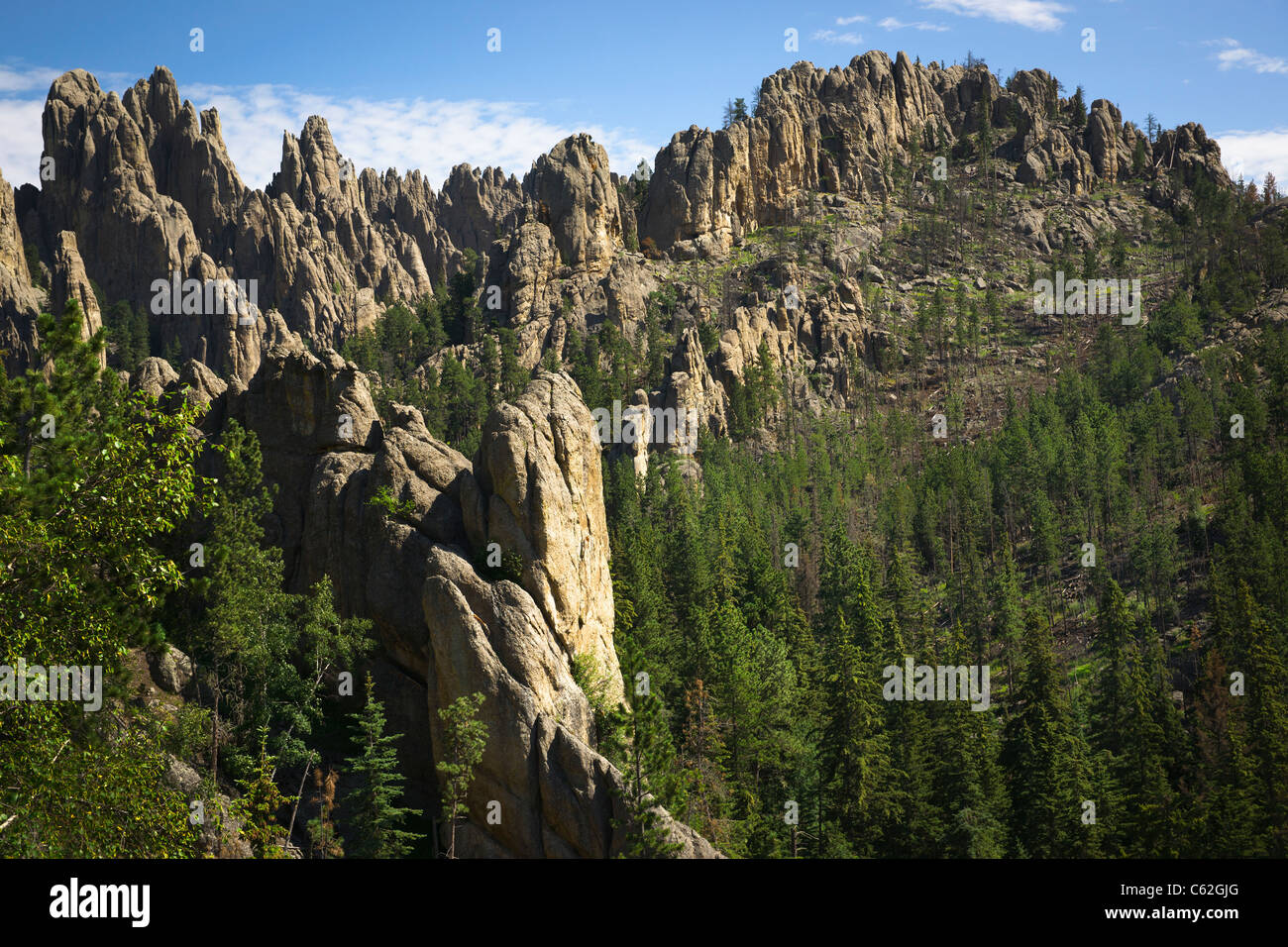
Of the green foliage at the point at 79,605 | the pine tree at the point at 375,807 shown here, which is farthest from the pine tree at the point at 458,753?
the green foliage at the point at 79,605

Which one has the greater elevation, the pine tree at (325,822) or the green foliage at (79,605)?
the green foliage at (79,605)

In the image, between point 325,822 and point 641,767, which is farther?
point 641,767

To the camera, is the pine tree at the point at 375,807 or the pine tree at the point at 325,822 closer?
the pine tree at the point at 375,807

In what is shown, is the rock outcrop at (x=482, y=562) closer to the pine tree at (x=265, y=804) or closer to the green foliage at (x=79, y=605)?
the pine tree at (x=265, y=804)

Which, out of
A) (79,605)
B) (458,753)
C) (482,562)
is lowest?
(458,753)

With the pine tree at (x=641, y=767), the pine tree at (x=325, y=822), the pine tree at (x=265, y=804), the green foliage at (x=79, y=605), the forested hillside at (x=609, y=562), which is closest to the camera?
the green foliage at (x=79, y=605)

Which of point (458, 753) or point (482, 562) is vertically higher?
point (482, 562)

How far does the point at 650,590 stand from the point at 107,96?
150 metres

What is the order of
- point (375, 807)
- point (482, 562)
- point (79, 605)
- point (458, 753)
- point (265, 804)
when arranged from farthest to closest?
point (482, 562)
point (458, 753)
point (375, 807)
point (265, 804)
point (79, 605)

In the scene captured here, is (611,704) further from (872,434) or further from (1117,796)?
(872,434)

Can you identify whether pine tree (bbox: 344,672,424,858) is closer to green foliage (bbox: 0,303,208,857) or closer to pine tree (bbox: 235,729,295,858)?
pine tree (bbox: 235,729,295,858)

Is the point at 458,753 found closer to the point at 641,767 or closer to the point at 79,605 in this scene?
the point at 641,767

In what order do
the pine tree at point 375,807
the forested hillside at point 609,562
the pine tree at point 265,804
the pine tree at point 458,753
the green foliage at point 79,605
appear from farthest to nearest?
the pine tree at point 458,753 < the pine tree at point 375,807 < the pine tree at point 265,804 < the forested hillside at point 609,562 < the green foliage at point 79,605

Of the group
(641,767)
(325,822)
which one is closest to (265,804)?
(325,822)
